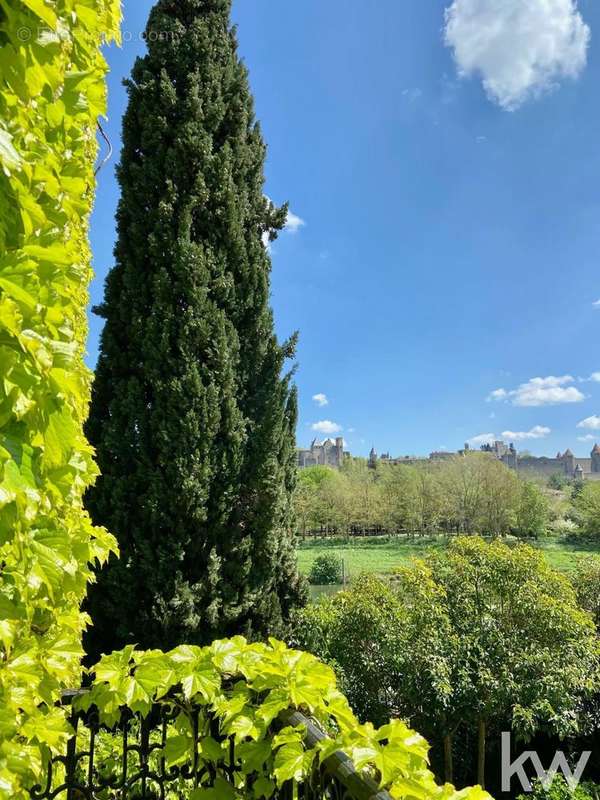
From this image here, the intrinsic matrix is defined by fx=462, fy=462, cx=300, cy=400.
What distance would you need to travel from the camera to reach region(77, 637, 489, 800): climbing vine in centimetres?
101

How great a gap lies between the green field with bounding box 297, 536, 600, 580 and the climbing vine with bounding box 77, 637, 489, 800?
65.5 ft

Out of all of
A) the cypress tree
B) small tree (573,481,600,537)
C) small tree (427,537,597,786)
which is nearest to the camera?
the cypress tree

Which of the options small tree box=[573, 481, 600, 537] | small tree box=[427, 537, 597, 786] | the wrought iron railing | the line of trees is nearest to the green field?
small tree box=[573, 481, 600, 537]

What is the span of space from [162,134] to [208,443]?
10.4ft

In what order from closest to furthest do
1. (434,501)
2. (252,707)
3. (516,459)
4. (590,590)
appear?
(252,707)
(590,590)
(434,501)
(516,459)

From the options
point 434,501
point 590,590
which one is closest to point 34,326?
point 590,590

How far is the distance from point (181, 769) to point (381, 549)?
3429 centimetres

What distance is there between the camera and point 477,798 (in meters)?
0.92

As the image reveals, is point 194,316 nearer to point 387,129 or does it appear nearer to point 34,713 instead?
point 34,713

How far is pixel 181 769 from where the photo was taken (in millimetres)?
1488

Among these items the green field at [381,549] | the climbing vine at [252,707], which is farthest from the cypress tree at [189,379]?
the green field at [381,549]

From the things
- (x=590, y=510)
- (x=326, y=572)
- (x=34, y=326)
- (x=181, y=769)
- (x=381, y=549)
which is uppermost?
(x=34, y=326)

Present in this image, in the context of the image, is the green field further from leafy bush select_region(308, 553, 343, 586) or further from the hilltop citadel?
the hilltop citadel

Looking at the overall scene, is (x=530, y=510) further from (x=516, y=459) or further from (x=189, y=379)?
(x=516, y=459)
